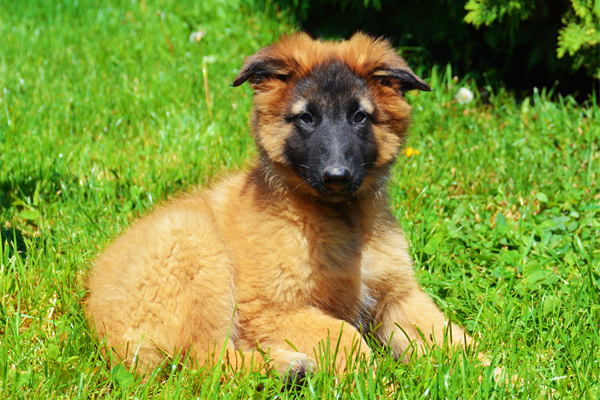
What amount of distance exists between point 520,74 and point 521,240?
10.3 feet

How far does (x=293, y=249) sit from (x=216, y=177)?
118cm

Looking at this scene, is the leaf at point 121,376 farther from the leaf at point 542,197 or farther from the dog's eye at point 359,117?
the leaf at point 542,197

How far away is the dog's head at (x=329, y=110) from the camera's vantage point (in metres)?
2.75

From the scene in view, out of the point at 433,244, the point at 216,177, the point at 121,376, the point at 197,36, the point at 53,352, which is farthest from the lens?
the point at 197,36

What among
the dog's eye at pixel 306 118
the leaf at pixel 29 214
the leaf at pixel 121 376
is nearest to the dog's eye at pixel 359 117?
the dog's eye at pixel 306 118

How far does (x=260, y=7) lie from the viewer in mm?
7055

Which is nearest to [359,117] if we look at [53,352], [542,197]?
[53,352]

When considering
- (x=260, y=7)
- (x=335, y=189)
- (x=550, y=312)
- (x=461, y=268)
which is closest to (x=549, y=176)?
(x=461, y=268)

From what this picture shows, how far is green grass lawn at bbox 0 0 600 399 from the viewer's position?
2.49m

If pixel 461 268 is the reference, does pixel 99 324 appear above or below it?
below

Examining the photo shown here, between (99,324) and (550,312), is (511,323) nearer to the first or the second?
(550,312)

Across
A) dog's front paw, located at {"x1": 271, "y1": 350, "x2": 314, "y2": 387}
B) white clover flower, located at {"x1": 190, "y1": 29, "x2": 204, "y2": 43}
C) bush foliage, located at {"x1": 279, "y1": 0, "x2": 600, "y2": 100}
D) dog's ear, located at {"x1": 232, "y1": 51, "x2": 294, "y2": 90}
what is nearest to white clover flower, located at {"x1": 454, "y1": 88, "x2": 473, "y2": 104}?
bush foliage, located at {"x1": 279, "y1": 0, "x2": 600, "y2": 100}

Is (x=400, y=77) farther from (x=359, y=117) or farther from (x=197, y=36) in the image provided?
(x=197, y=36)

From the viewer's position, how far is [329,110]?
2785 millimetres
